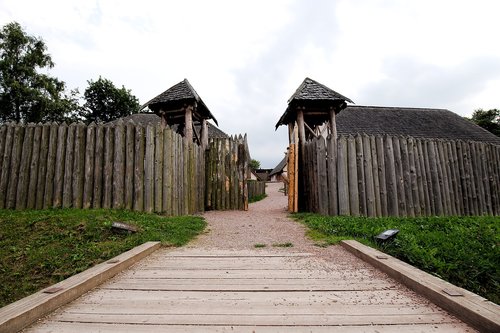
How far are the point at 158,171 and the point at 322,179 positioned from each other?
4589 mm

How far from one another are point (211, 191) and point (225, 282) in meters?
7.80

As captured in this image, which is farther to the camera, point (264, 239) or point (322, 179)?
point (322, 179)

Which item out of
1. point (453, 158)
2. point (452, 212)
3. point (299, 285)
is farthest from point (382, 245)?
point (453, 158)

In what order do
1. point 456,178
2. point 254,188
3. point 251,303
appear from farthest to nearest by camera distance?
point 254,188, point 456,178, point 251,303

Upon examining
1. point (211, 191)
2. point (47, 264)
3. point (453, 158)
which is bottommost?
point (47, 264)

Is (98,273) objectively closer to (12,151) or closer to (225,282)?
(225,282)

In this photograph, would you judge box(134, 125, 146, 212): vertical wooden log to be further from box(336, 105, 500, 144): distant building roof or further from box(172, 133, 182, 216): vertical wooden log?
box(336, 105, 500, 144): distant building roof

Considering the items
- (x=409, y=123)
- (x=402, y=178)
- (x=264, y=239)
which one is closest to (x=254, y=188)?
(x=409, y=123)

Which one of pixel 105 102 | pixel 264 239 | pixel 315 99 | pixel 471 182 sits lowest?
pixel 264 239

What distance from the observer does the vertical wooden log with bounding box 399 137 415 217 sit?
7.25m

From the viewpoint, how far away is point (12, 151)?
6.54 metres

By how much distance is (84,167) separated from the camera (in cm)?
640

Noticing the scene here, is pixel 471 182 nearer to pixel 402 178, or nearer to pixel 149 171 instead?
pixel 402 178

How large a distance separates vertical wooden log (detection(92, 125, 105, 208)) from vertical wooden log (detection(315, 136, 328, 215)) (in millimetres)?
5817
